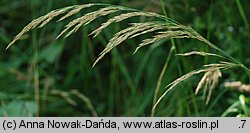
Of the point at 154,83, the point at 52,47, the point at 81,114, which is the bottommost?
the point at 81,114

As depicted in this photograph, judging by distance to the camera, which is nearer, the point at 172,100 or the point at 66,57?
the point at 172,100

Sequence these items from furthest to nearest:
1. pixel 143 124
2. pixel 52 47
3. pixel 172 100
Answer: pixel 52 47
pixel 172 100
pixel 143 124

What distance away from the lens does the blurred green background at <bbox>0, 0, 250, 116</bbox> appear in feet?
6.03

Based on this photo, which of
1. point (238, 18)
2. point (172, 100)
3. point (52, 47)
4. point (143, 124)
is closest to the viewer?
point (143, 124)

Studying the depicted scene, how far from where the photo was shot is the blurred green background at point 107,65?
184cm

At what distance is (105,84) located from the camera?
83.4 inches

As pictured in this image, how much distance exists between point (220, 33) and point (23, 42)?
94 cm

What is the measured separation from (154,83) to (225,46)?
342mm

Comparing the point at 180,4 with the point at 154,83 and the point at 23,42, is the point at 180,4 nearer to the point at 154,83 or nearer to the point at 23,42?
the point at 154,83

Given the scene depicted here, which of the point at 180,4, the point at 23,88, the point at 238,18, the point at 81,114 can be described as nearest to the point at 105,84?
the point at 81,114

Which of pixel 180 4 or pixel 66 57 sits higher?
pixel 180 4

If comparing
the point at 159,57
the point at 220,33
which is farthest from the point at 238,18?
the point at 159,57

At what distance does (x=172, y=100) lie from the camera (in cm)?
183

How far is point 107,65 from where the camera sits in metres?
2.15
